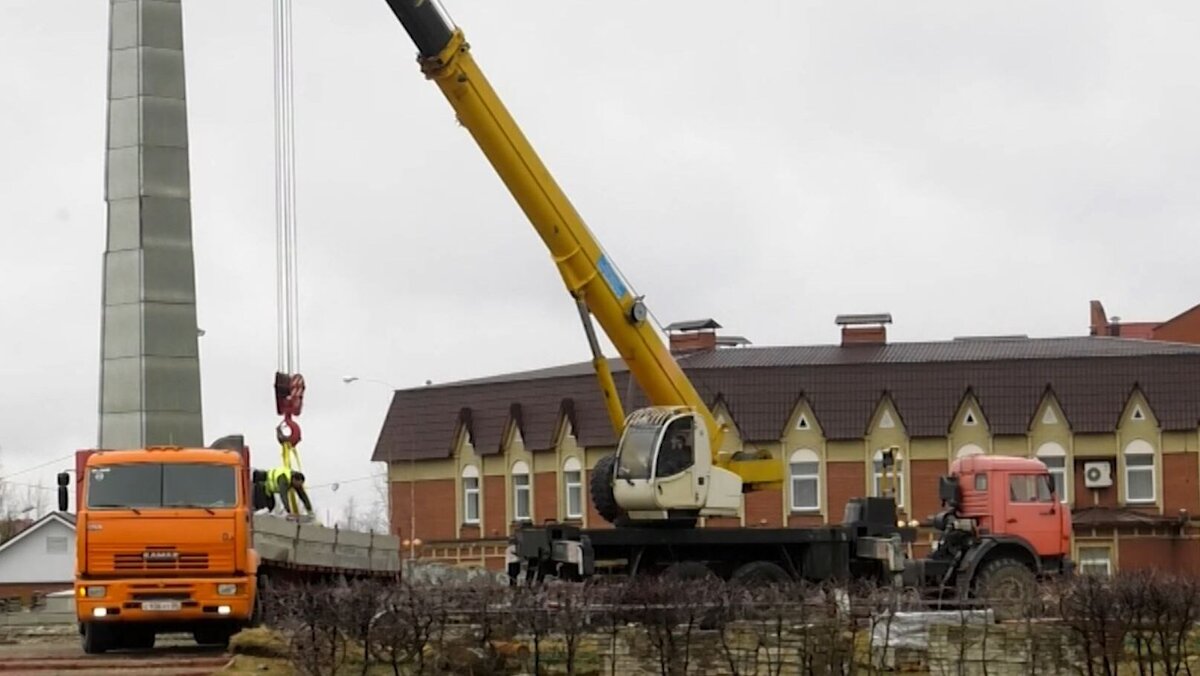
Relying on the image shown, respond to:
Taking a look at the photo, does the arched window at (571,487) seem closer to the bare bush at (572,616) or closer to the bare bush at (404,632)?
the bare bush at (572,616)

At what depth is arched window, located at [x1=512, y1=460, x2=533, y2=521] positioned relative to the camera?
69.1m

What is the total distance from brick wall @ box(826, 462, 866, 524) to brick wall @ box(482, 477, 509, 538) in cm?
1047

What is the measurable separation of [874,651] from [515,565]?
30.5 feet

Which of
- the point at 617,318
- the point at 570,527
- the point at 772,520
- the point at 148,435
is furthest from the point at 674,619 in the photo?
the point at 772,520

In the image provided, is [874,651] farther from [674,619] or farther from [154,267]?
[154,267]

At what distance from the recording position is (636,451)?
3281 centimetres

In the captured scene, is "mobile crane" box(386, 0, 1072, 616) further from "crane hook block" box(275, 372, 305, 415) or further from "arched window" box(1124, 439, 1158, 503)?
"arched window" box(1124, 439, 1158, 503)

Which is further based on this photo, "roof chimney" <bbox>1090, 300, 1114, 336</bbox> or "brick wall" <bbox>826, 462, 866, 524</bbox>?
"roof chimney" <bbox>1090, 300, 1114, 336</bbox>

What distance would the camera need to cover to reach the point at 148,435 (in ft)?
143

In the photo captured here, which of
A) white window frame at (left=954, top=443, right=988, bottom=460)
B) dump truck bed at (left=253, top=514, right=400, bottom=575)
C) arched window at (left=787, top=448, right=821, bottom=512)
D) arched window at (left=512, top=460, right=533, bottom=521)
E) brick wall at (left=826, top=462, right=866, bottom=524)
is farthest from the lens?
arched window at (left=512, top=460, right=533, bottom=521)

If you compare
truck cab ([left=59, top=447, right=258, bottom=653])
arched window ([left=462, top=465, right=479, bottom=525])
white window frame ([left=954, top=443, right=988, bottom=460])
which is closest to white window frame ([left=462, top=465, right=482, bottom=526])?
arched window ([left=462, top=465, right=479, bottom=525])

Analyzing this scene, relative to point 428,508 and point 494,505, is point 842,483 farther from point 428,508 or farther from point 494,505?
point 428,508

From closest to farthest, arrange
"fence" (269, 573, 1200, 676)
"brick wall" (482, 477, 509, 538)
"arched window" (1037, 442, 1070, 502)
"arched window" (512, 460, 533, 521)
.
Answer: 1. "fence" (269, 573, 1200, 676)
2. "arched window" (1037, 442, 1070, 502)
3. "arched window" (512, 460, 533, 521)
4. "brick wall" (482, 477, 509, 538)

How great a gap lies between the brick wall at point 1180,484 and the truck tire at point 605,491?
111 ft
